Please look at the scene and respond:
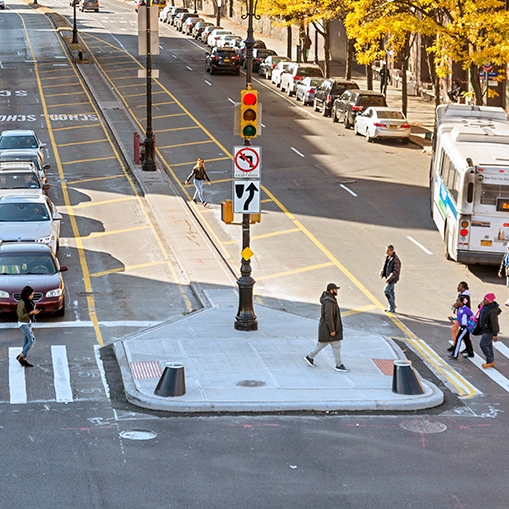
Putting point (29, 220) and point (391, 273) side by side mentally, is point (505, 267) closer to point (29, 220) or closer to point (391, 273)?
point (391, 273)

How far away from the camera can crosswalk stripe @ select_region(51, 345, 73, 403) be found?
57.5ft

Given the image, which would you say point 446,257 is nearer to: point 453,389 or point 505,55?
point 453,389

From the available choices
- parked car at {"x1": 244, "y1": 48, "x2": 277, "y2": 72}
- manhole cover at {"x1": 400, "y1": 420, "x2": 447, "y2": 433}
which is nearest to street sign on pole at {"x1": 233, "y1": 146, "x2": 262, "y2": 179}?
manhole cover at {"x1": 400, "y1": 420, "x2": 447, "y2": 433}

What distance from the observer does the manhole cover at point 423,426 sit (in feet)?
53.3

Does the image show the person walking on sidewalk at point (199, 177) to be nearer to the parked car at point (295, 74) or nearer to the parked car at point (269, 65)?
the parked car at point (295, 74)

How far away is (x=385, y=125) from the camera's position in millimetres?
45812

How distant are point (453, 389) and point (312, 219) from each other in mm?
14407

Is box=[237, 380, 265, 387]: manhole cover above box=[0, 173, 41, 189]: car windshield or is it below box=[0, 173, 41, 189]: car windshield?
below

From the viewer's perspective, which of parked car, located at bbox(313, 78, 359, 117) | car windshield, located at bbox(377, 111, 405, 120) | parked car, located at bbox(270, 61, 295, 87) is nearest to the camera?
car windshield, located at bbox(377, 111, 405, 120)

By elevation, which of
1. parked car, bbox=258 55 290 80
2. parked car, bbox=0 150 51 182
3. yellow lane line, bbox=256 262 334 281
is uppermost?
parked car, bbox=258 55 290 80

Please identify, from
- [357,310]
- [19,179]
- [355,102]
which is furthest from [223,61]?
[357,310]

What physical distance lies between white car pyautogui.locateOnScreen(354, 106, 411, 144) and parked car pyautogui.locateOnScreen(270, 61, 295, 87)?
56.2ft

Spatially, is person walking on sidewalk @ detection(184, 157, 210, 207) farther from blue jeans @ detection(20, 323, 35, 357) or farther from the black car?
the black car

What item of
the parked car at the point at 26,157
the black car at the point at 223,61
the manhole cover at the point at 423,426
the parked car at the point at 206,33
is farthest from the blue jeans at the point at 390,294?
the parked car at the point at 206,33
